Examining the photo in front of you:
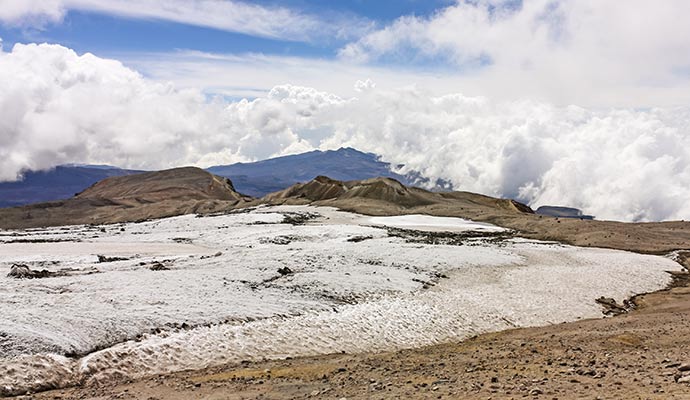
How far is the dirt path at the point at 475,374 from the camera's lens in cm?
1188

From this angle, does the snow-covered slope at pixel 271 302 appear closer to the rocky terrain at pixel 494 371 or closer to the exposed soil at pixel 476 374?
the rocky terrain at pixel 494 371

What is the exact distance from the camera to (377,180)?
128 meters

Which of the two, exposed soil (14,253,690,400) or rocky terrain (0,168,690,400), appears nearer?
exposed soil (14,253,690,400)

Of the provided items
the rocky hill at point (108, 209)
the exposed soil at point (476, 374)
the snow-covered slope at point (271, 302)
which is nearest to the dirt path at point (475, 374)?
the exposed soil at point (476, 374)

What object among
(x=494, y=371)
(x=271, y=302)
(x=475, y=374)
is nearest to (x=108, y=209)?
(x=271, y=302)

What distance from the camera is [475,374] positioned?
561 inches

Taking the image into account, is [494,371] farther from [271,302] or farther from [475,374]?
[271,302]

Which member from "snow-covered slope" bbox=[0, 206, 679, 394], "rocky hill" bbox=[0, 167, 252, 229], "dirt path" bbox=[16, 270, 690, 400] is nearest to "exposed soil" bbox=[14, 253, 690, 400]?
"dirt path" bbox=[16, 270, 690, 400]

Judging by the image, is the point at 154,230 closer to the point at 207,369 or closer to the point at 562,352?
the point at 207,369

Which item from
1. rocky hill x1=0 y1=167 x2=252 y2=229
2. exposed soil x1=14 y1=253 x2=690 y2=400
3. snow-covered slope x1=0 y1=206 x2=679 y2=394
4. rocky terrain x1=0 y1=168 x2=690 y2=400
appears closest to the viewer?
exposed soil x1=14 y1=253 x2=690 y2=400

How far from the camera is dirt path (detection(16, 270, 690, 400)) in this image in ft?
39.0

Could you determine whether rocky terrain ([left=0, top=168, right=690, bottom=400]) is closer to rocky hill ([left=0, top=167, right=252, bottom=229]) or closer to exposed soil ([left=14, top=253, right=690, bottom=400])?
exposed soil ([left=14, top=253, right=690, bottom=400])

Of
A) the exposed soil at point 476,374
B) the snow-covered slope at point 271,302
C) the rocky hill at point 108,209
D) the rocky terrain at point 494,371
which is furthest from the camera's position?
the rocky hill at point 108,209

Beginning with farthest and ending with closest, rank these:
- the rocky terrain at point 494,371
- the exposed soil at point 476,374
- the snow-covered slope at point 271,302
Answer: the snow-covered slope at point 271,302, the rocky terrain at point 494,371, the exposed soil at point 476,374
